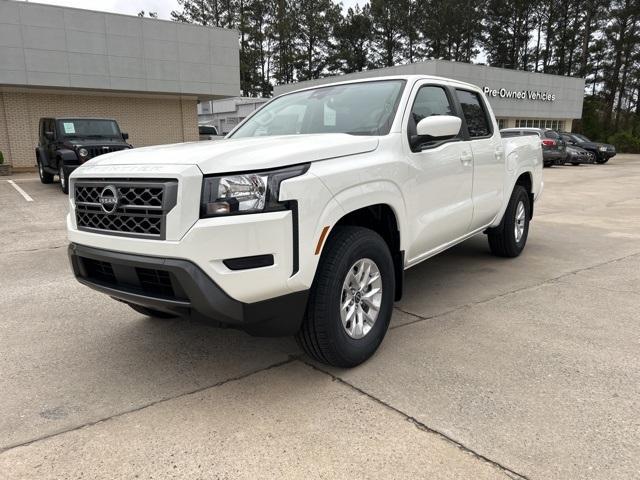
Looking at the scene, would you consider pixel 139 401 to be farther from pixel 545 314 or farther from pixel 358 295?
pixel 545 314

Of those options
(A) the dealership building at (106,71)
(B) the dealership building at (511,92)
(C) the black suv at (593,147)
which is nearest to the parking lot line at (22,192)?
(A) the dealership building at (106,71)

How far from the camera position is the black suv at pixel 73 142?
1243 cm

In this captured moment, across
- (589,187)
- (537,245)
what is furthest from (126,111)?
(537,245)

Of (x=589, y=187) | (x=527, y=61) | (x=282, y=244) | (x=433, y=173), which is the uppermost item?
(x=527, y=61)

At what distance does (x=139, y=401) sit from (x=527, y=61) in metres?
63.0

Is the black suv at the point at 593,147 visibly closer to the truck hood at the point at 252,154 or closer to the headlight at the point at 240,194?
the truck hood at the point at 252,154

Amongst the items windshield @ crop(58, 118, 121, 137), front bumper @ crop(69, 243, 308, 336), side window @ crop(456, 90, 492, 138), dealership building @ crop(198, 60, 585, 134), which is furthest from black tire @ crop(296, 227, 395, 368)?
dealership building @ crop(198, 60, 585, 134)

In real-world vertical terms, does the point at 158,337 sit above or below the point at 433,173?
below

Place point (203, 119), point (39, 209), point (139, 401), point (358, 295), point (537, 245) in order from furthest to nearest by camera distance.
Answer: point (203, 119)
point (39, 209)
point (537, 245)
point (358, 295)
point (139, 401)

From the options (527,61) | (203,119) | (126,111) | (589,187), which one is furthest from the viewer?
(527,61)

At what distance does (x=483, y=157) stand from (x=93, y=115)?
71.0ft

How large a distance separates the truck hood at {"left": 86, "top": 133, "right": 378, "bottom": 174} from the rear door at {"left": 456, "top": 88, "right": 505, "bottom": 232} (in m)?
1.80

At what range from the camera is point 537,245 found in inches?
278

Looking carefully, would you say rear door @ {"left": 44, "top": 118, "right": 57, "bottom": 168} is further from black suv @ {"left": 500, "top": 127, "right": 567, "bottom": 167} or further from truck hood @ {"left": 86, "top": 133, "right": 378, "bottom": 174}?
black suv @ {"left": 500, "top": 127, "right": 567, "bottom": 167}
